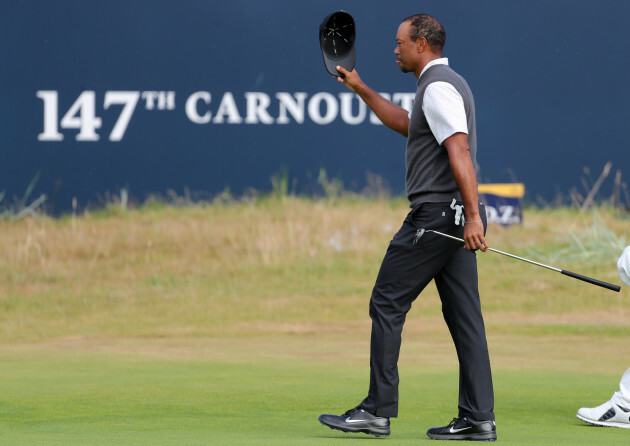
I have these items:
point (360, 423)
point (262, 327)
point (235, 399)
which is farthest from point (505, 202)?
point (360, 423)

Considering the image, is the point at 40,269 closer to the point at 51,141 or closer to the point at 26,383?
the point at 51,141

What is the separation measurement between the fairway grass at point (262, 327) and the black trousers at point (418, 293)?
0.71 feet

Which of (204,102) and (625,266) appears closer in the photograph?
(625,266)

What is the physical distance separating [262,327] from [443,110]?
24.3ft

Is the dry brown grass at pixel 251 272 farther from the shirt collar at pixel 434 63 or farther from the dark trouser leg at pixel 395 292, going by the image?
the shirt collar at pixel 434 63

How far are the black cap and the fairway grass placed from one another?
1.78 m

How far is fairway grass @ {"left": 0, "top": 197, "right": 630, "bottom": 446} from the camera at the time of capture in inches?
235

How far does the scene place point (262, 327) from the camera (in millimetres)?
12086

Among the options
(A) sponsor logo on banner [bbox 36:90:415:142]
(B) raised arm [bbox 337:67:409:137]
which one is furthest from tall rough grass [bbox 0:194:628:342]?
(B) raised arm [bbox 337:67:409:137]

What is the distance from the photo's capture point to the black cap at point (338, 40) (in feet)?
18.7

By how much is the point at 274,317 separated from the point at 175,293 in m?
1.58

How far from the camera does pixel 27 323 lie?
12391mm

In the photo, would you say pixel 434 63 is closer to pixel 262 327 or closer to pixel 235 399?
pixel 235 399

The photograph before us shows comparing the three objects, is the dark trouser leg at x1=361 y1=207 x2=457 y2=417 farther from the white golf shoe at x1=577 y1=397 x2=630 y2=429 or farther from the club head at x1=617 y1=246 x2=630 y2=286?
the white golf shoe at x1=577 y1=397 x2=630 y2=429
